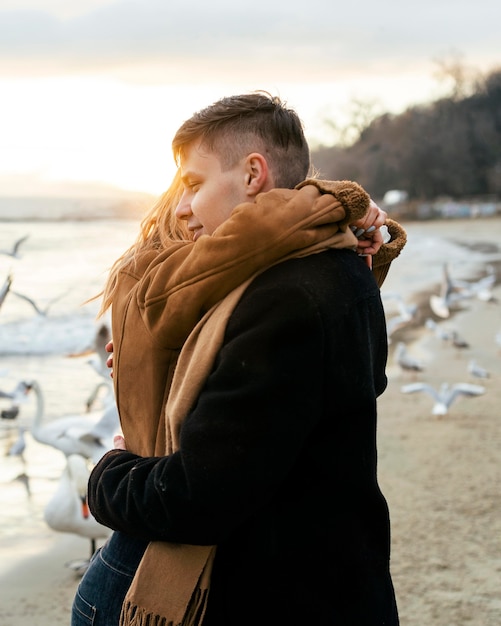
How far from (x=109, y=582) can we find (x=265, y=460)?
1.37ft

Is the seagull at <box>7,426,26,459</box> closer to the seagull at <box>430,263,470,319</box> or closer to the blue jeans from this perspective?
the blue jeans

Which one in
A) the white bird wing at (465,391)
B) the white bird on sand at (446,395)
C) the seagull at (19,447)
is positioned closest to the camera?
the seagull at (19,447)

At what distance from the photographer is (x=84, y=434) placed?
596 cm

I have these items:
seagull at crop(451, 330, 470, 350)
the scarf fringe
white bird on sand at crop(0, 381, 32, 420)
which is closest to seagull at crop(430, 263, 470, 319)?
seagull at crop(451, 330, 470, 350)

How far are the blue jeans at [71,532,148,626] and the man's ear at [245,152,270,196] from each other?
24.7 inches

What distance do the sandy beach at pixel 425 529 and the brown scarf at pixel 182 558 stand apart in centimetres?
246

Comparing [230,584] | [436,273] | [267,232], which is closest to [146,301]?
[267,232]

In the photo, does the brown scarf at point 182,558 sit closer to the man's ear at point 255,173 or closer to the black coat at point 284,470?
the black coat at point 284,470

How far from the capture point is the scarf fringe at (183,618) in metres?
1.52

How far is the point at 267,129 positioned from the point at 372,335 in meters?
0.40

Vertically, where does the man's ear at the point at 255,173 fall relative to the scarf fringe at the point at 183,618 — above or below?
above

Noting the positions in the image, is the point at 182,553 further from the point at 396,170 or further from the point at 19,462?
the point at 396,170

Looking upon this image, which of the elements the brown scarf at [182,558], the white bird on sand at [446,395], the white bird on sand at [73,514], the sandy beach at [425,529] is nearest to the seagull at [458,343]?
the sandy beach at [425,529]

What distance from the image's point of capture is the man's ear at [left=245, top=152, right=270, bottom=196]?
5.40 ft
